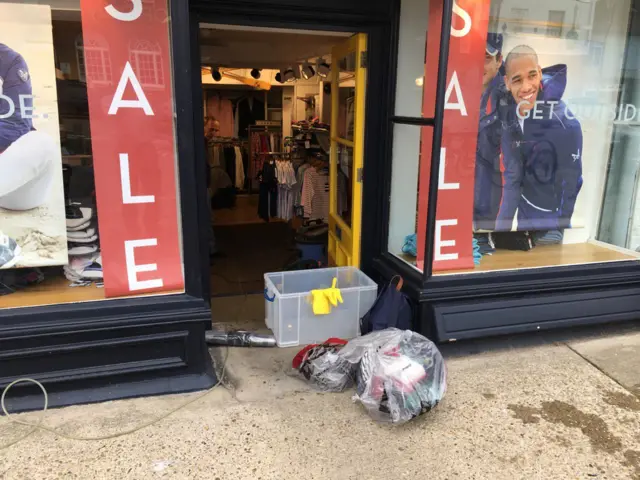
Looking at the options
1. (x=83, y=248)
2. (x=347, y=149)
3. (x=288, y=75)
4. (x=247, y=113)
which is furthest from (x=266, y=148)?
(x=83, y=248)

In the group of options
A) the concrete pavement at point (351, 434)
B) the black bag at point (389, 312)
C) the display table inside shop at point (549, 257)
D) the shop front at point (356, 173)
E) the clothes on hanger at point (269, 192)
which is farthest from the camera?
the clothes on hanger at point (269, 192)

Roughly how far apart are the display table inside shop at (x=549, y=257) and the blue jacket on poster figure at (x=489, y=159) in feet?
1.00

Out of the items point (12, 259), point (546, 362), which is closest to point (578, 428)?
point (546, 362)

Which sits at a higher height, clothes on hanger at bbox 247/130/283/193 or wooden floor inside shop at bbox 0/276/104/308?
clothes on hanger at bbox 247/130/283/193

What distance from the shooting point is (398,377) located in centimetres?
268

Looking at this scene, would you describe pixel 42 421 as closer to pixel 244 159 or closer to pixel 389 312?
pixel 389 312

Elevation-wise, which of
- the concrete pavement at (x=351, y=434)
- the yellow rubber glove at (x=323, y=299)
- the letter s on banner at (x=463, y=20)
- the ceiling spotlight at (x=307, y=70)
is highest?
the ceiling spotlight at (x=307, y=70)

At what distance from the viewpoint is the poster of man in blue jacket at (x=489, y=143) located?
3814 mm

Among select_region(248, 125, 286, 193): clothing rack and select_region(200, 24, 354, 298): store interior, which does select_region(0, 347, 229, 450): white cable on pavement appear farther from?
select_region(248, 125, 286, 193): clothing rack

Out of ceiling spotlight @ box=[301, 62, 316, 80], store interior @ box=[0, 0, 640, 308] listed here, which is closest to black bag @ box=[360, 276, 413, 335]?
store interior @ box=[0, 0, 640, 308]

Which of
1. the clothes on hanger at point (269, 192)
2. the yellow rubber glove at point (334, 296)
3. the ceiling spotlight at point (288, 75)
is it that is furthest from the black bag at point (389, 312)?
the ceiling spotlight at point (288, 75)

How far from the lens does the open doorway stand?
4.13 m

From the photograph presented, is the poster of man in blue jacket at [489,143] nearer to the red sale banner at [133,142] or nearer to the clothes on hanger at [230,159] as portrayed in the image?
the red sale banner at [133,142]

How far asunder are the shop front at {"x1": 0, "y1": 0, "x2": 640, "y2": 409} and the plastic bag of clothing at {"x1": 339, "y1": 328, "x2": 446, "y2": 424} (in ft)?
1.84
